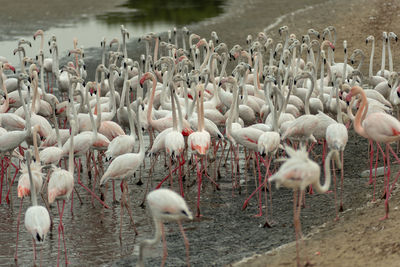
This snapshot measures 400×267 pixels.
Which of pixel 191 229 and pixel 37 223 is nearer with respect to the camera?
pixel 37 223

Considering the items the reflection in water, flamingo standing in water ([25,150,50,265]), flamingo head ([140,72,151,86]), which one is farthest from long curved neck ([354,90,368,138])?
the reflection in water

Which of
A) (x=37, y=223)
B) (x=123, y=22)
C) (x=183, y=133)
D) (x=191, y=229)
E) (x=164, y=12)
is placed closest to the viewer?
(x=37, y=223)

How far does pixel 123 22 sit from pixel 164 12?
2336 millimetres

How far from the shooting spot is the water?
1977 centimetres

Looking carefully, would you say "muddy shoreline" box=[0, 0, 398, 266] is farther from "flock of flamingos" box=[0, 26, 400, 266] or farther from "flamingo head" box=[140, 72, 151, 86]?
"flamingo head" box=[140, 72, 151, 86]

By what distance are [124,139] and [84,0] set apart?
19.6 m

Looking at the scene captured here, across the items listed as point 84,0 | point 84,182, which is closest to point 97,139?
point 84,182

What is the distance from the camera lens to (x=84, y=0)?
89.8 ft

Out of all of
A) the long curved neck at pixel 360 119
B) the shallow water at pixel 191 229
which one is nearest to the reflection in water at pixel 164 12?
the shallow water at pixel 191 229

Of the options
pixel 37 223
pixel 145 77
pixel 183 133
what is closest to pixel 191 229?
pixel 183 133

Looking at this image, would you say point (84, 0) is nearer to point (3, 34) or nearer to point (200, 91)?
point (3, 34)

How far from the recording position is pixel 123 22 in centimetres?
2275

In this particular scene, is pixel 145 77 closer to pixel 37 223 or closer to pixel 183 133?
pixel 183 133

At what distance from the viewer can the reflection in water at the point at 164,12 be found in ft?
75.8
